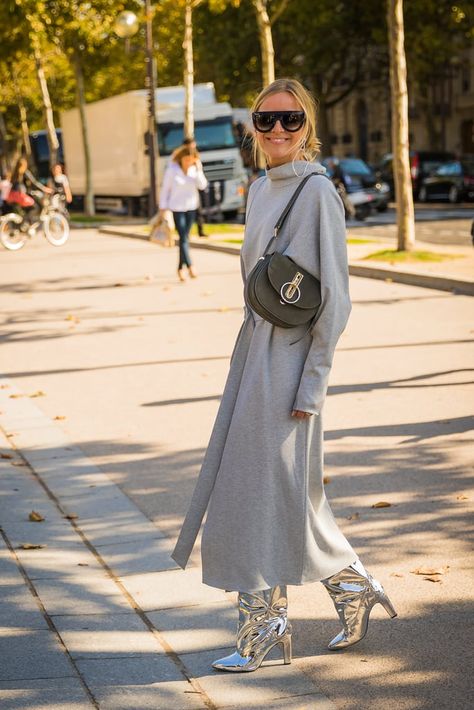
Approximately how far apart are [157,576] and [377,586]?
3.63ft

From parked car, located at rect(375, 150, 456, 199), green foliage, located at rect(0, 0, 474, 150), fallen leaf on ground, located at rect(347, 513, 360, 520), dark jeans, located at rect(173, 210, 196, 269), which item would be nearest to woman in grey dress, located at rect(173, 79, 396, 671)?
fallen leaf on ground, located at rect(347, 513, 360, 520)

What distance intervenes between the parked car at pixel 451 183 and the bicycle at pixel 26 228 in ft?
58.9

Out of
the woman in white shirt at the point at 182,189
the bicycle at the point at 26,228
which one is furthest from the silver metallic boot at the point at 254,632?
the bicycle at the point at 26,228

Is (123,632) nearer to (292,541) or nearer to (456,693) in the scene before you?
(292,541)

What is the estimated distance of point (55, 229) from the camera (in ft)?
84.7

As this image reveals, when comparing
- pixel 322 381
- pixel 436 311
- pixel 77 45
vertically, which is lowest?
pixel 436 311

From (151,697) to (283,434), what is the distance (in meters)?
0.89

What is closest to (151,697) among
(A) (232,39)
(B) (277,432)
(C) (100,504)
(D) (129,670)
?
(D) (129,670)

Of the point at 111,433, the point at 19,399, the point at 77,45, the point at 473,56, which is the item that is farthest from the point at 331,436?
the point at 473,56

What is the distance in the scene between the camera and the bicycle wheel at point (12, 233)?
80.4 ft

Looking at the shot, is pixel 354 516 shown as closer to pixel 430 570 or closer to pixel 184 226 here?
pixel 430 570

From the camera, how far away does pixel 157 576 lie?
488cm

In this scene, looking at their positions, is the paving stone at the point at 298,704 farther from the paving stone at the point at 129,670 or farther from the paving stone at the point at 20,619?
the paving stone at the point at 20,619

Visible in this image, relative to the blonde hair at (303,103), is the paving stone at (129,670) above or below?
below
